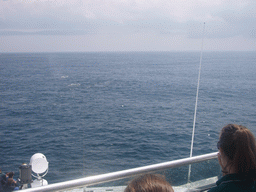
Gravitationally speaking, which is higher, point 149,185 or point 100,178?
point 149,185

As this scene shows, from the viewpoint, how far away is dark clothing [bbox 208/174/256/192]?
1.56 meters

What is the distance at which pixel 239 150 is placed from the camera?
5.31 feet

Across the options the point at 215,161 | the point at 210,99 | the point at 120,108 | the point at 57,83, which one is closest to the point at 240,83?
the point at 210,99

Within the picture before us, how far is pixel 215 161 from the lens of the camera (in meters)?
2.93

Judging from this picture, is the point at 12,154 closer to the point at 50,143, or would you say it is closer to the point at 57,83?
the point at 50,143

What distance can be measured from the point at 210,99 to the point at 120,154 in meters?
26.3

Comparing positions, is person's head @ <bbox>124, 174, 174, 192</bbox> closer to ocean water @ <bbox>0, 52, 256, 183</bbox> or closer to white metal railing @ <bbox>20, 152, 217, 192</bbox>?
white metal railing @ <bbox>20, 152, 217, 192</bbox>

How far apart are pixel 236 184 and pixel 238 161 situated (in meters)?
0.14

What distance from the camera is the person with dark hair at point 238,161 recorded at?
1.58 metres

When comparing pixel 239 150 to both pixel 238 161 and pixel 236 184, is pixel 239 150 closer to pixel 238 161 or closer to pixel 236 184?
pixel 238 161

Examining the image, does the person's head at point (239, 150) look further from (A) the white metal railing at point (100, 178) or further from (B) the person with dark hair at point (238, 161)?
(A) the white metal railing at point (100, 178)

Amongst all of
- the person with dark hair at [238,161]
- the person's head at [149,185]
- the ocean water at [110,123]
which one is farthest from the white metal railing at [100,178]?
the ocean water at [110,123]

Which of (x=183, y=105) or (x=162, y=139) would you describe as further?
(x=183, y=105)

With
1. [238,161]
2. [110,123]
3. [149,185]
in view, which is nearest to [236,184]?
[238,161]
